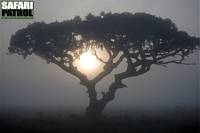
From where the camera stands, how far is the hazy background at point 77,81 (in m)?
3.78

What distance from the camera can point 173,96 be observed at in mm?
3805

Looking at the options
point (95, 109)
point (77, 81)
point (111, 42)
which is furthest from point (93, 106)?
point (111, 42)

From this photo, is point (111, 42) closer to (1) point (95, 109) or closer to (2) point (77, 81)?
(2) point (77, 81)

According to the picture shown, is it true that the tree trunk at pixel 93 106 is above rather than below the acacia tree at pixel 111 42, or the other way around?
below

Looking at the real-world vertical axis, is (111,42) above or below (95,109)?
above

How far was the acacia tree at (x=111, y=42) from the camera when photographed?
3771 millimetres

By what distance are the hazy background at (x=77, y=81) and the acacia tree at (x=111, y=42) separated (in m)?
0.04

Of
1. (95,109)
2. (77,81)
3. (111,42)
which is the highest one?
(111,42)

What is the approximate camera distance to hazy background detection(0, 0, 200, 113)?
3.78 meters

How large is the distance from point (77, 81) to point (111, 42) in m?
0.38

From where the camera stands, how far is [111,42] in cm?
377

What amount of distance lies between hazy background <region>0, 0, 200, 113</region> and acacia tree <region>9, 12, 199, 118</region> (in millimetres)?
40

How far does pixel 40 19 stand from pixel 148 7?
2.59 feet

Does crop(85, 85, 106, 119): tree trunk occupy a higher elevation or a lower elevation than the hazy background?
lower
